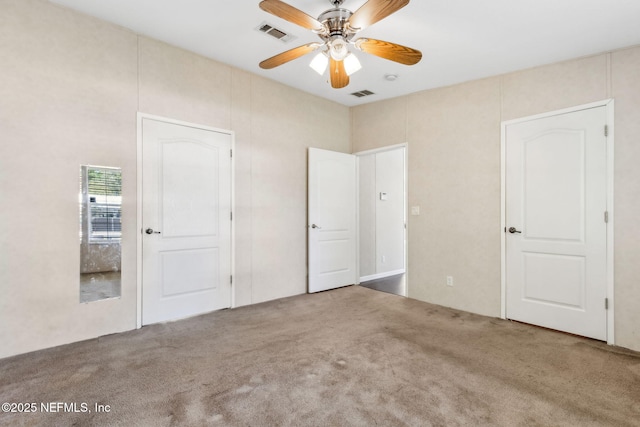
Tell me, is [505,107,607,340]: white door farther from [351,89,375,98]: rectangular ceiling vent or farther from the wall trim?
the wall trim

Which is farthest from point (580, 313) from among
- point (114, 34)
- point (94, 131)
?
point (114, 34)

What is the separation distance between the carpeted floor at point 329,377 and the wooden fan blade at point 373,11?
237 cm

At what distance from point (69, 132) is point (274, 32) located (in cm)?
197

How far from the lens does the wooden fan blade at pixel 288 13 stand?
1941 mm

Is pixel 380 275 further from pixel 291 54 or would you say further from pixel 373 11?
pixel 373 11

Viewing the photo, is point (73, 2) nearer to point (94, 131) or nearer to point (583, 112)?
point (94, 131)

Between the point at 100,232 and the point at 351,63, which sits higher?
the point at 351,63

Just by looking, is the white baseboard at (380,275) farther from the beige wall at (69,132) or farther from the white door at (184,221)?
the white door at (184,221)

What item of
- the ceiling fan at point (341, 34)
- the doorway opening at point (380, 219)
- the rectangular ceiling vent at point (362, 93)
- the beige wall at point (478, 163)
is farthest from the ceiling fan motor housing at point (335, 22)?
the doorway opening at point (380, 219)

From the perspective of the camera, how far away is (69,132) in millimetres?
2742

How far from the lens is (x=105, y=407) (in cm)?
190

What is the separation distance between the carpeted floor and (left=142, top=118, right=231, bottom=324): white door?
35cm

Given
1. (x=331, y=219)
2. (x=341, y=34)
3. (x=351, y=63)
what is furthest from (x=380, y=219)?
(x=341, y=34)

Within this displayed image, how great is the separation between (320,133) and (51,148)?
3137 mm
